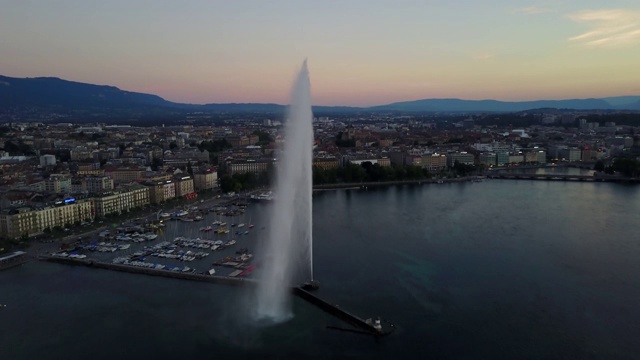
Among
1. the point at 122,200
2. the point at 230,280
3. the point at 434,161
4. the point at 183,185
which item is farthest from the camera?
the point at 434,161

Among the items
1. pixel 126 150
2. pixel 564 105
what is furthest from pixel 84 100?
pixel 564 105

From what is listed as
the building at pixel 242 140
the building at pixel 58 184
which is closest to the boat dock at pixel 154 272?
the building at pixel 58 184

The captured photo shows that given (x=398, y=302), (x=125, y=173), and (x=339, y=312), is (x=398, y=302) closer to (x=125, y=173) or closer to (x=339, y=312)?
(x=339, y=312)

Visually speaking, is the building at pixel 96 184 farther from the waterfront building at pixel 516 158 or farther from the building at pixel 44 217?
the waterfront building at pixel 516 158

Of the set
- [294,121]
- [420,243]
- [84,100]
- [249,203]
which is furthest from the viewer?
[84,100]

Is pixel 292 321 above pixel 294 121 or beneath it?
beneath

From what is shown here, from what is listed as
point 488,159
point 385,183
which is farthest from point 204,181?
point 488,159

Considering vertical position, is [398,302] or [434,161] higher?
[434,161]

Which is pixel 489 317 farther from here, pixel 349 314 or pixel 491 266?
pixel 491 266
